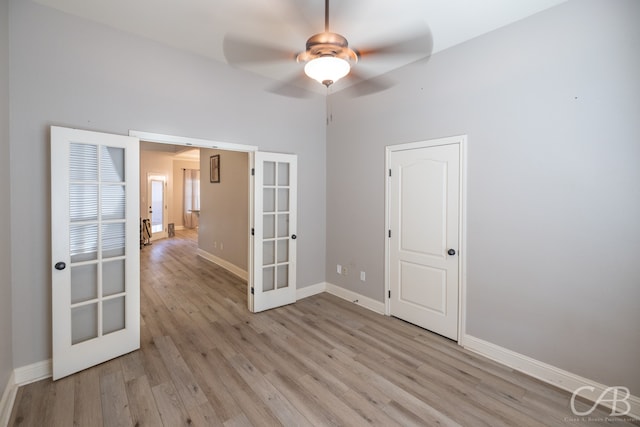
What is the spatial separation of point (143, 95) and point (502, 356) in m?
4.34

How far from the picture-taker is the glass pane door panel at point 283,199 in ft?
12.9

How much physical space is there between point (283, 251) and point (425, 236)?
194cm

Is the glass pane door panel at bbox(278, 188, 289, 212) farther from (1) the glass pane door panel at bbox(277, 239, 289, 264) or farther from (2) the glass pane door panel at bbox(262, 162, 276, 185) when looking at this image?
(1) the glass pane door panel at bbox(277, 239, 289, 264)

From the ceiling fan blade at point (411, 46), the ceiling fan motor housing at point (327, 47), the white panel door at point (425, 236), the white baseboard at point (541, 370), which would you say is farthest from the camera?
the white panel door at point (425, 236)

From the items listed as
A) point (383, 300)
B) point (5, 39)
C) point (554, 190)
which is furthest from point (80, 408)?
point (554, 190)

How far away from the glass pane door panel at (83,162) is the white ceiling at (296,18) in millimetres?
1184

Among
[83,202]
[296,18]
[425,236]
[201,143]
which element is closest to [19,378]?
[83,202]

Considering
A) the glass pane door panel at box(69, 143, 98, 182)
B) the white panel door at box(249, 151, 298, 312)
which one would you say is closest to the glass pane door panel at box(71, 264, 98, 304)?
the glass pane door panel at box(69, 143, 98, 182)

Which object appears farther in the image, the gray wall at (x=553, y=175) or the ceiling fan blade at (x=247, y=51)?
the ceiling fan blade at (x=247, y=51)

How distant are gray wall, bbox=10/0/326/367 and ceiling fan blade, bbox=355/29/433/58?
1768 millimetres

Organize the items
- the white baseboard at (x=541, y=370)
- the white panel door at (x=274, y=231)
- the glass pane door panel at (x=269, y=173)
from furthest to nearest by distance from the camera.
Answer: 1. the glass pane door panel at (x=269, y=173)
2. the white panel door at (x=274, y=231)
3. the white baseboard at (x=541, y=370)

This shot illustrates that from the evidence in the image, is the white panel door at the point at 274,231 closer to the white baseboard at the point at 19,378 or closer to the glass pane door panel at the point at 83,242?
the glass pane door panel at the point at 83,242

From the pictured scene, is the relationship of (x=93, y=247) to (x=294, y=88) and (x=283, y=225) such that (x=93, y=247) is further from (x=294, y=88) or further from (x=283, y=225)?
(x=294, y=88)

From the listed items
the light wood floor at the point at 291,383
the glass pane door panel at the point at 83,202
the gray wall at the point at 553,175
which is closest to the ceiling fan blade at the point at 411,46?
the gray wall at the point at 553,175
